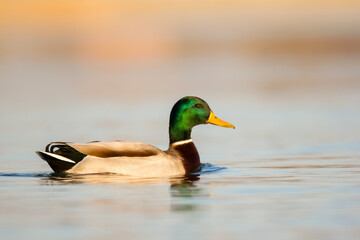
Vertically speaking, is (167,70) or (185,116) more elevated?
(167,70)

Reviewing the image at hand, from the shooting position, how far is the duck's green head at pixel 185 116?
41.3 feet

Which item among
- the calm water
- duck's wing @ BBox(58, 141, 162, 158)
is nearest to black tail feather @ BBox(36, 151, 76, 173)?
the calm water

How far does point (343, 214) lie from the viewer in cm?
842

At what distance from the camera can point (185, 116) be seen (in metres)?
12.6

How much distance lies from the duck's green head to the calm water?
1.93 feet

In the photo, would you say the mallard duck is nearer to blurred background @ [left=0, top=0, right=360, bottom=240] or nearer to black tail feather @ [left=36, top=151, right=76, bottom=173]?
black tail feather @ [left=36, top=151, right=76, bottom=173]

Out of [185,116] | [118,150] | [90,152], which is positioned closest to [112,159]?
[118,150]

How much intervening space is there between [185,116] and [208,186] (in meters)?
2.27

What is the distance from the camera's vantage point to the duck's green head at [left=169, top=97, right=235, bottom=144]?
12602 millimetres

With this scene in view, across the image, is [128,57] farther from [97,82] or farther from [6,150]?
[6,150]

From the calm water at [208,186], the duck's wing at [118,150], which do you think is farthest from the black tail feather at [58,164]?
the duck's wing at [118,150]

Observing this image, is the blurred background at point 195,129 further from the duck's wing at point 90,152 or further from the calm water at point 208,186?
the duck's wing at point 90,152

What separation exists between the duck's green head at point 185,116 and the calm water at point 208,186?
Result: 1.93ft

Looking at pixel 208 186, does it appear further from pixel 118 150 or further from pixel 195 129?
pixel 195 129
